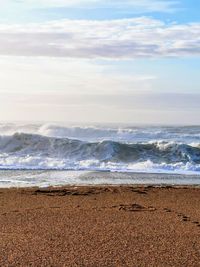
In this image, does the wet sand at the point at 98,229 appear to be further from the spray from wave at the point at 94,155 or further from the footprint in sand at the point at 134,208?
the spray from wave at the point at 94,155

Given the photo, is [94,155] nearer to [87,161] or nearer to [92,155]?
[92,155]

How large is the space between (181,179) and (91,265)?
30.6 feet

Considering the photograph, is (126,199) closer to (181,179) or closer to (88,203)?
(88,203)

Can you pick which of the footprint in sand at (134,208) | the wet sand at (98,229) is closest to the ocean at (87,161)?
the wet sand at (98,229)

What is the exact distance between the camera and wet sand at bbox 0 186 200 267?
5.06 m

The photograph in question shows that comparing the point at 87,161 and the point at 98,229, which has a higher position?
the point at 98,229

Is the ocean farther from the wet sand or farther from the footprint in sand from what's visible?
the footprint in sand

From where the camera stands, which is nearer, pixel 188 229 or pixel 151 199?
pixel 188 229

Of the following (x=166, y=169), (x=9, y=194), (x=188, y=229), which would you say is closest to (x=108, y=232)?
(x=188, y=229)

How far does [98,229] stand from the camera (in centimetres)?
629

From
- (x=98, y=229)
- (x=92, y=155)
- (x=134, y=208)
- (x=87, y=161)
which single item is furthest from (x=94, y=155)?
(x=98, y=229)

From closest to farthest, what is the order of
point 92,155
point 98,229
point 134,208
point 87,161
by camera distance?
point 98,229 < point 134,208 < point 87,161 < point 92,155

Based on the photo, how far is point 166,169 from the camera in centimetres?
1703

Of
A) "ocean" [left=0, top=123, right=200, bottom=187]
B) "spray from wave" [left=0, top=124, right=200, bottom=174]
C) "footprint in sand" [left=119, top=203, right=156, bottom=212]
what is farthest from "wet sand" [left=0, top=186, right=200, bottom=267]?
"spray from wave" [left=0, top=124, right=200, bottom=174]
